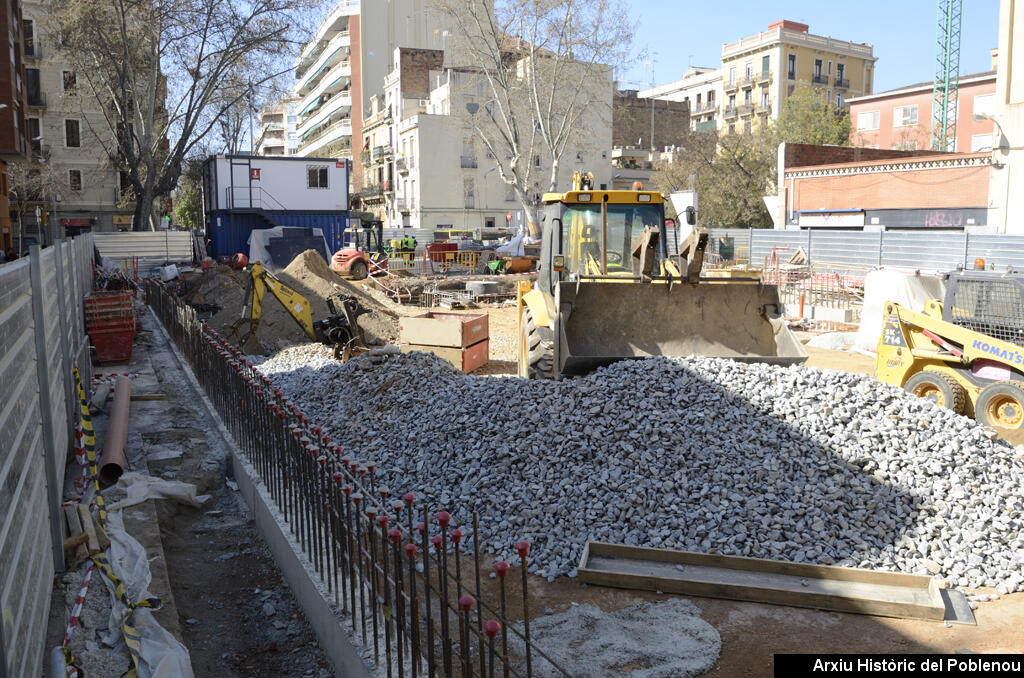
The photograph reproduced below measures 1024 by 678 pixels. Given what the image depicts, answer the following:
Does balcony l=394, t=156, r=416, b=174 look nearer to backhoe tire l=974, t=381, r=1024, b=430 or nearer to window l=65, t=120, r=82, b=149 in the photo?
window l=65, t=120, r=82, b=149

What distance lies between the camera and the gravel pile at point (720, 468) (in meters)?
5.86

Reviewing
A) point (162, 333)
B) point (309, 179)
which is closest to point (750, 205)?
point (309, 179)

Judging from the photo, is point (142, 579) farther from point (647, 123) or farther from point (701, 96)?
point (701, 96)

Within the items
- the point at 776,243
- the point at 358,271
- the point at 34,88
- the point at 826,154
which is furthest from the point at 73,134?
the point at 826,154

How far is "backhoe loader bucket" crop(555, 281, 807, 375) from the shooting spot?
→ 9266 millimetres

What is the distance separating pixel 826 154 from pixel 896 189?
15.5ft

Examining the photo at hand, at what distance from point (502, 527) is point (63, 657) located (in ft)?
10.2

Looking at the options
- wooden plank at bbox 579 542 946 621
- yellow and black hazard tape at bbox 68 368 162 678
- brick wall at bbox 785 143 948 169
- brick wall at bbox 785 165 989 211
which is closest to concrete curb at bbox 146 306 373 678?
yellow and black hazard tape at bbox 68 368 162 678

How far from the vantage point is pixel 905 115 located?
4744 centimetres

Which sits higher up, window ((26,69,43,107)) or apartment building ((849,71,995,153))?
window ((26,69,43,107))

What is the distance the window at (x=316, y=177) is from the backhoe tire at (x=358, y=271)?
9142mm

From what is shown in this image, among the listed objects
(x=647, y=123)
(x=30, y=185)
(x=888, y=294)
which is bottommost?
(x=888, y=294)

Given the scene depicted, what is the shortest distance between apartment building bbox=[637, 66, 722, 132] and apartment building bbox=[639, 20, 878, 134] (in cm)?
8

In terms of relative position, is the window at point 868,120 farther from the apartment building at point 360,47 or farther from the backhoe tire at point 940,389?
the backhoe tire at point 940,389
